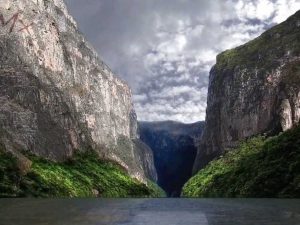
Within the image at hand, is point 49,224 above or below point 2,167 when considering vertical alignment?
below

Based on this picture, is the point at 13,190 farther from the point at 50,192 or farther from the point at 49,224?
the point at 49,224

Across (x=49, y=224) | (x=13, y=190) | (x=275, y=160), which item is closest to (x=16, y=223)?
(x=49, y=224)

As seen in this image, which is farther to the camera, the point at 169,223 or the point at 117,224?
the point at 169,223

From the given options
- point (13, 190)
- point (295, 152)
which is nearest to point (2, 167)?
point (13, 190)

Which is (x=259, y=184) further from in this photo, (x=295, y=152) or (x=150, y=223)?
(x=150, y=223)

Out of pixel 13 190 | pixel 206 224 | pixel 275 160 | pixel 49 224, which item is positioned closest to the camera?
pixel 49 224

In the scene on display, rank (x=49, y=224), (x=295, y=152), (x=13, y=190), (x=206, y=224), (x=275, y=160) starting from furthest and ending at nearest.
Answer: (x=275, y=160), (x=295, y=152), (x=13, y=190), (x=206, y=224), (x=49, y=224)

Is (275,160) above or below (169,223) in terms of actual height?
above

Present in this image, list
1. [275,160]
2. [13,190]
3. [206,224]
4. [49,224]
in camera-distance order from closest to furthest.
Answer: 1. [49,224]
2. [206,224]
3. [13,190]
4. [275,160]

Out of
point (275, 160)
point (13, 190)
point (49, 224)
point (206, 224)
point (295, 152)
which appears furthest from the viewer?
point (275, 160)
